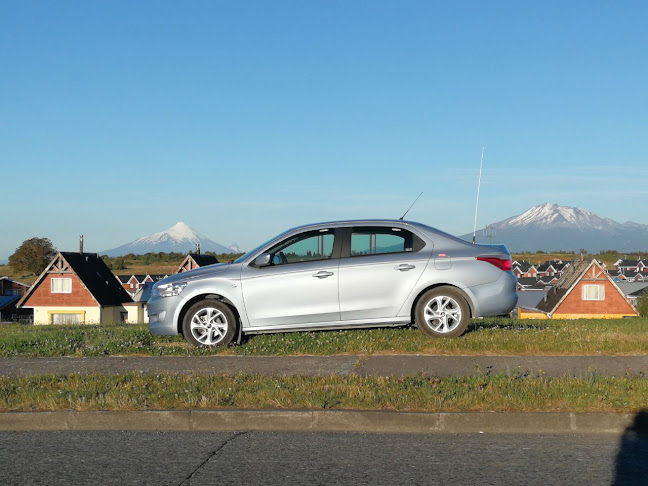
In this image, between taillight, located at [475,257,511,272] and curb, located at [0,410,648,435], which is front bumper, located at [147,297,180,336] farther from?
taillight, located at [475,257,511,272]

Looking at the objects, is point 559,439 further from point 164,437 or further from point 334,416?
point 164,437

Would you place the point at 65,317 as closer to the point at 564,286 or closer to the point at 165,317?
the point at 564,286

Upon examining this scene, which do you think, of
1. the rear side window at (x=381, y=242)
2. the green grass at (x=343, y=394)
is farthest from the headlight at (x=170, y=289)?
the green grass at (x=343, y=394)

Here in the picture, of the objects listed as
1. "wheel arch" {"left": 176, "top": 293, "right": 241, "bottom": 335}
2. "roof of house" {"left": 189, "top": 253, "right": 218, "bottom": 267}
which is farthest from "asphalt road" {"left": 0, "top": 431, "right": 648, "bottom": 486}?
"roof of house" {"left": 189, "top": 253, "right": 218, "bottom": 267}

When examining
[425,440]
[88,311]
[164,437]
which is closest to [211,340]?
[164,437]

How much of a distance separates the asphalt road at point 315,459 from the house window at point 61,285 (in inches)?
2137

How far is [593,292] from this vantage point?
65.8 metres

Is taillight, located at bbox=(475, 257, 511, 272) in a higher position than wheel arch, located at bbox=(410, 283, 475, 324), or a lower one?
higher

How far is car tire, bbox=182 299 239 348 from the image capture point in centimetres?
1095

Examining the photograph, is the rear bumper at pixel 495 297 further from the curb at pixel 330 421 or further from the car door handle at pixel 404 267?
the curb at pixel 330 421

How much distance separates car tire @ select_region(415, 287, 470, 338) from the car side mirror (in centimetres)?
218

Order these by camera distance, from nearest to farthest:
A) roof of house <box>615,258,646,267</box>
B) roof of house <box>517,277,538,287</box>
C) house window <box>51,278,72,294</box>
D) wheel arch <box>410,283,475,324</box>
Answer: wheel arch <box>410,283,475,324</box> → house window <box>51,278,72,294</box> → roof of house <box>517,277,538,287</box> → roof of house <box>615,258,646,267</box>

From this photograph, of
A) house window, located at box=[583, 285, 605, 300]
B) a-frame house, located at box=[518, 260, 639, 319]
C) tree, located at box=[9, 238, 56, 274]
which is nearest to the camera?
a-frame house, located at box=[518, 260, 639, 319]

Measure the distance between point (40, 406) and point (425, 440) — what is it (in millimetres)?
3511
